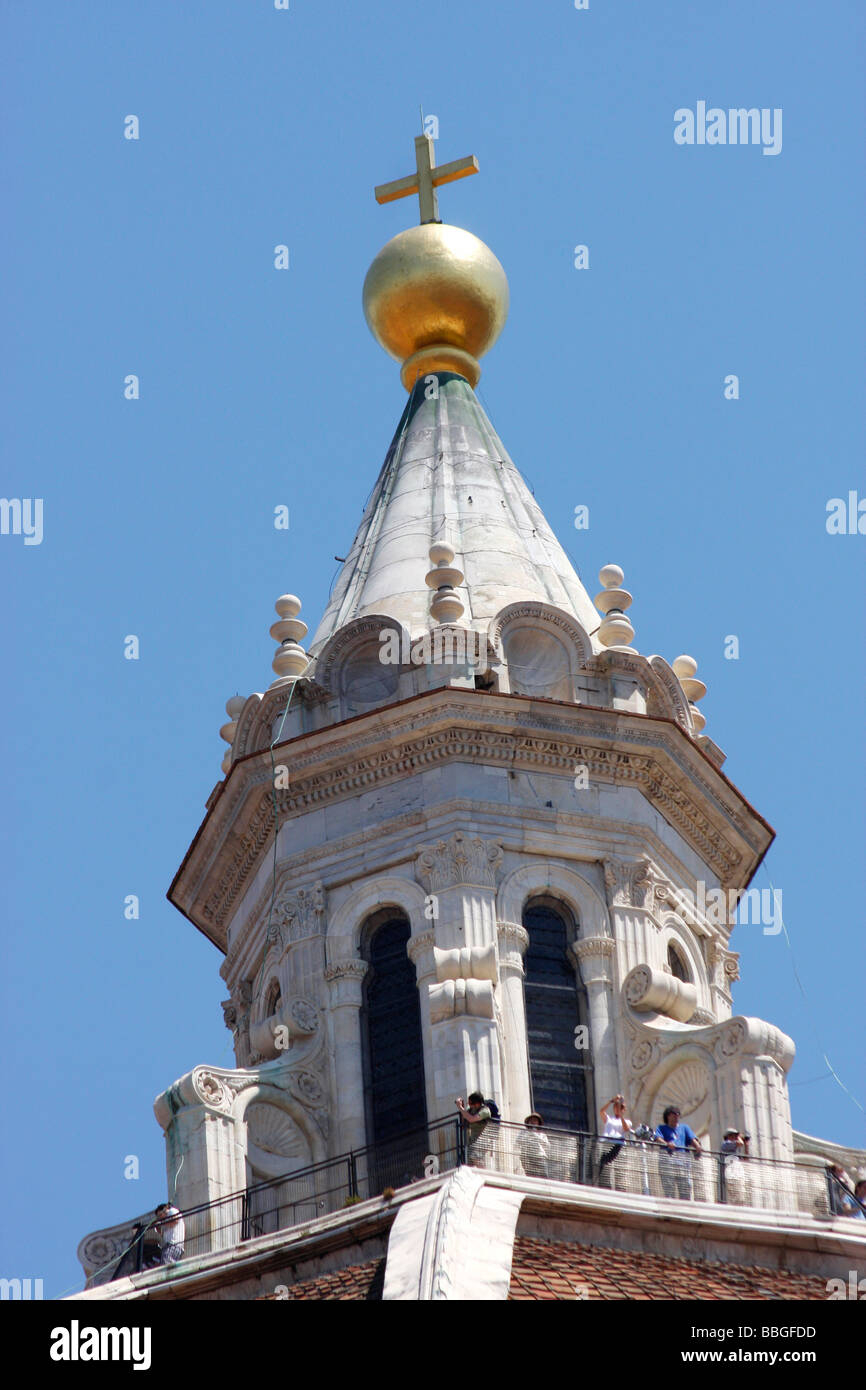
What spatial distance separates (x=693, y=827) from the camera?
49.8 metres

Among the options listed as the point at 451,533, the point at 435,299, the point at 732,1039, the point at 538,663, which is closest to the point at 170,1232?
the point at 732,1039

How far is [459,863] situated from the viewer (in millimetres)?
47125

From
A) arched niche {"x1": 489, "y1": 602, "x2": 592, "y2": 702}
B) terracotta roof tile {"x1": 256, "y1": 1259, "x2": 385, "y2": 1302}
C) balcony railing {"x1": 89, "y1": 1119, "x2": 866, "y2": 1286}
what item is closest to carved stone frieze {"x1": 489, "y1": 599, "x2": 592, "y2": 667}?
arched niche {"x1": 489, "y1": 602, "x2": 592, "y2": 702}

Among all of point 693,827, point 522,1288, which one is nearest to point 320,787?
point 693,827

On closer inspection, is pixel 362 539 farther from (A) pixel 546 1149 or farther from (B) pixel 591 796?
(A) pixel 546 1149

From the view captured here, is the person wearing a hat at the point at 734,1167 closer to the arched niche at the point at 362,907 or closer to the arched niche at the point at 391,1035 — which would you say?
the arched niche at the point at 391,1035

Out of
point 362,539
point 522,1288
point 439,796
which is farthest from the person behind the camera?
point 362,539

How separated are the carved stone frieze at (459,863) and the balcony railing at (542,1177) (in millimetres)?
3841

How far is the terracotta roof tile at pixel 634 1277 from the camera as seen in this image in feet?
128

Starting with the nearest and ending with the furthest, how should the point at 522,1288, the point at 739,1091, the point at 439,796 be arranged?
the point at 522,1288
the point at 739,1091
the point at 439,796

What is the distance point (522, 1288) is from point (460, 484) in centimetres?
1746

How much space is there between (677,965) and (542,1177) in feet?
26.0
